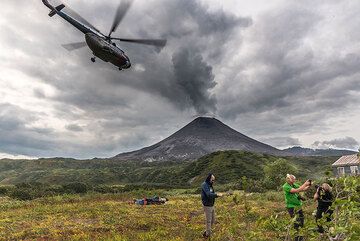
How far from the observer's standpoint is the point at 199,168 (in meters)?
→ 120

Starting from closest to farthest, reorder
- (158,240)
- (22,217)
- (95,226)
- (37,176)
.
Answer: (158,240)
(95,226)
(22,217)
(37,176)

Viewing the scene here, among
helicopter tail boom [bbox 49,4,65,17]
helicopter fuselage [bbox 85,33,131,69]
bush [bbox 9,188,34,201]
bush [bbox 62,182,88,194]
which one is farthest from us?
bush [bbox 62,182,88,194]

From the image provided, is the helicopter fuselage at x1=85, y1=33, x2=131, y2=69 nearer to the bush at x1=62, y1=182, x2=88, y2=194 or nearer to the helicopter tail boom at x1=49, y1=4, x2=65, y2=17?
the helicopter tail boom at x1=49, y1=4, x2=65, y2=17

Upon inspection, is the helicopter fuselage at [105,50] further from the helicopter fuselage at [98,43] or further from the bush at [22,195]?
the bush at [22,195]

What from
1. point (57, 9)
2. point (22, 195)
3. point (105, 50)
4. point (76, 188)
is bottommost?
point (22, 195)

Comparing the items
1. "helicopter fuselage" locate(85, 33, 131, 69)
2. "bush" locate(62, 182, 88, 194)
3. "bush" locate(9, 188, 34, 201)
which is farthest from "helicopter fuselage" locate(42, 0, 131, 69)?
"bush" locate(62, 182, 88, 194)

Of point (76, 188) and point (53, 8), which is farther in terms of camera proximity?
point (76, 188)

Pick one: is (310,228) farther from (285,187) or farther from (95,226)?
(95,226)

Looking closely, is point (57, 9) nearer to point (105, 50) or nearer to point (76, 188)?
point (105, 50)

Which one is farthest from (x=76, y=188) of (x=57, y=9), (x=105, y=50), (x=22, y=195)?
(x=57, y=9)

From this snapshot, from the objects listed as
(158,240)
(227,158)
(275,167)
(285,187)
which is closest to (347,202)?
(285,187)

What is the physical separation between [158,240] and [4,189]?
148 ft

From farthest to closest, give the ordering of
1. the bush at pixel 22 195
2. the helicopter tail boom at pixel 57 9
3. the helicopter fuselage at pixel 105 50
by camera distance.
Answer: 1. the bush at pixel 22 195
2. the helicopter tail boom at pixel 57 9
3. the helicopter fuselage at pixel 105 50

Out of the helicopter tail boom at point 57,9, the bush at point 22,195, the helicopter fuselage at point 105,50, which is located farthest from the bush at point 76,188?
the helicopter tail boom at point 57,9
